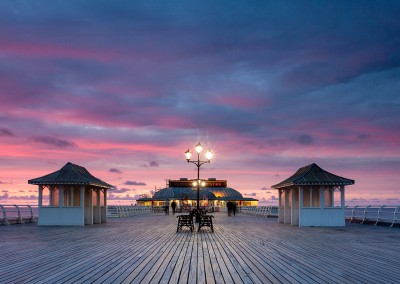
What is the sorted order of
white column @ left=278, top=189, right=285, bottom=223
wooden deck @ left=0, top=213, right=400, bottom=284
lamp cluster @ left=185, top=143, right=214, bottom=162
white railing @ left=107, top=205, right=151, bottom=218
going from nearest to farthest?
wooden deck @ left=0, top=213, right=400, bottom=284
lamp cluster @ left=185, top=143, right=214, bottom=162
white column @ left=278, top=189, right=285, bottom=223
white railing @ left=107, top=205, right=151, bottom=218

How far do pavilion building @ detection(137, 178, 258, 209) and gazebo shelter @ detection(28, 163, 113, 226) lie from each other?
51.8 meters

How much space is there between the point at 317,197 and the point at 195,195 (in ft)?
186

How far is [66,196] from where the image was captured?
1080 inches

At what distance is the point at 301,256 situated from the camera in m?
A: 11.9

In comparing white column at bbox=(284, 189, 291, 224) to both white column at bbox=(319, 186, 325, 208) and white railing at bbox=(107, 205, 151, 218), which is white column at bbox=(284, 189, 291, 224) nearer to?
white column at bbox=(319, 186, 325, 208)

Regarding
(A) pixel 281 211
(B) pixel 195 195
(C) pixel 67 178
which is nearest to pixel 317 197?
(A) pixel 281 211

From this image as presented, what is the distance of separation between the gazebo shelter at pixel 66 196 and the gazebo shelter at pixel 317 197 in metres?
11.1

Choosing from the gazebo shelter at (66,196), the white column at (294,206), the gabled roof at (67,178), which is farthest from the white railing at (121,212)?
the white column at (294,206)

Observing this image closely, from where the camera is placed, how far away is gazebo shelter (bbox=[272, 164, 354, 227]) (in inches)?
994

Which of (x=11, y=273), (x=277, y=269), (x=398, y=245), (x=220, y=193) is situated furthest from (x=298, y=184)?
(x=220, y=193)

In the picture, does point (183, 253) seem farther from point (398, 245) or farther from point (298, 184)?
point (298, 184)

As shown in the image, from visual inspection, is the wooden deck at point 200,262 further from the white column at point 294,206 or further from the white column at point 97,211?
the white column at point 97,211

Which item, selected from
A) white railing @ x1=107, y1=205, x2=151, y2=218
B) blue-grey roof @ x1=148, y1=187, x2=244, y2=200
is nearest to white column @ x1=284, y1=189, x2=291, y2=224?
white railing @ x1=107, y1=205, x2=151, y2=218

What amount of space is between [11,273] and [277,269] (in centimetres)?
510
